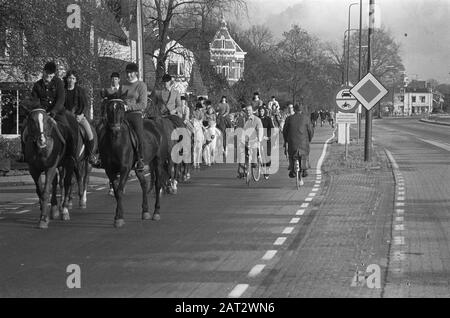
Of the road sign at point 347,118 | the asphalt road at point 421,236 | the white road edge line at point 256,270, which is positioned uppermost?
the road sign at point 347,118

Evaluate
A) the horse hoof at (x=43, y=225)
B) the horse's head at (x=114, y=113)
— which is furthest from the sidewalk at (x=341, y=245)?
the horse hoof at (x=43, y=225)

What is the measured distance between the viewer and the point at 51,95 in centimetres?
1336

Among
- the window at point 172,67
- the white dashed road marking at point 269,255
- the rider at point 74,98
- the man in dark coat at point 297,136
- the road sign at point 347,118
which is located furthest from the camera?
the window at point 172,67

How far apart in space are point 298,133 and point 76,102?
24.2 feet

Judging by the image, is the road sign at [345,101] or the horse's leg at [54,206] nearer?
the horse's leg at [54,206]

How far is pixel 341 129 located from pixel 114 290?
103 feet

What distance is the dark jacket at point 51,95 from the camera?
1324 cm

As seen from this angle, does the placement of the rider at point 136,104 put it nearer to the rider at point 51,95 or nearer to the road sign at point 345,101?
the rider at point 51,95

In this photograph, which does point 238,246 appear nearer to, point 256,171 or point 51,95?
point 51,95

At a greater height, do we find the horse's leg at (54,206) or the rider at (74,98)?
the rider at (74,98)

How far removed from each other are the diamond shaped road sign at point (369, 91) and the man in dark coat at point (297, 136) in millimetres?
5007

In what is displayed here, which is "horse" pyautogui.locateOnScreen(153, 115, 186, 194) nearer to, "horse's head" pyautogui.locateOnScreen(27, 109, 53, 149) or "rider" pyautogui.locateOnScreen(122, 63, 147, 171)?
"rider" pyautogui.locateOnScreen(122, 63, 147, 171)

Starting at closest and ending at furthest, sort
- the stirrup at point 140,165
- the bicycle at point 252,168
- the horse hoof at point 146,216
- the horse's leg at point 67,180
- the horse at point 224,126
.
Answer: the stirrup at point 140,165, the horse hoof at point 146,216, the horse's leg at point 67,180, the bicycle at point 252,168, the horse at point 224,126

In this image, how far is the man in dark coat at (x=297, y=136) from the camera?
20297mm
